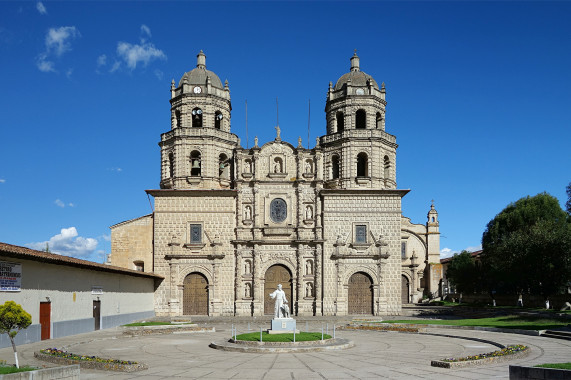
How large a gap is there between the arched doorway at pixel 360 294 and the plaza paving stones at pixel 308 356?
13.3 m

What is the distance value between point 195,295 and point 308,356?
23.6m

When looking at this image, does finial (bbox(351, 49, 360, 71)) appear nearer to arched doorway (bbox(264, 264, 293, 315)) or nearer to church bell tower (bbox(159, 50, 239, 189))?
church bell tower (bbox(159, 50, 239, 189))

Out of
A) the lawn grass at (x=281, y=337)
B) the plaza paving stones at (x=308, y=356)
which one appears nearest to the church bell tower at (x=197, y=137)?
the plaza paving stones at (x=308, y=356)

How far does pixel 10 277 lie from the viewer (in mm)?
21828

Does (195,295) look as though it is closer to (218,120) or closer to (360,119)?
(218,120)

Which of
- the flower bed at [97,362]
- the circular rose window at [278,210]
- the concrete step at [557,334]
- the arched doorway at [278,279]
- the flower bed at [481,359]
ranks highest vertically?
the circular rose window at [278,210]

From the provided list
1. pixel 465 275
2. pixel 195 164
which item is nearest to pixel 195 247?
pixel 195 164

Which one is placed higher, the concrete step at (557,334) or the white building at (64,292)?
the white building at (64,292)

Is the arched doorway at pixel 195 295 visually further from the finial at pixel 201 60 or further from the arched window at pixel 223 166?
the finial at pixel 201 60

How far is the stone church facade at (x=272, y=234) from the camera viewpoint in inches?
1652

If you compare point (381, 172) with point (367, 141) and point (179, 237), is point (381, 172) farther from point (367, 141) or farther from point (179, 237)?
point (179, 237)

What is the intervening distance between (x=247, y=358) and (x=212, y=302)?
22711 mm

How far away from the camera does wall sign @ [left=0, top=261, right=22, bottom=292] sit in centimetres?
2123

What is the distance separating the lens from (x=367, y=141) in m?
44.1
